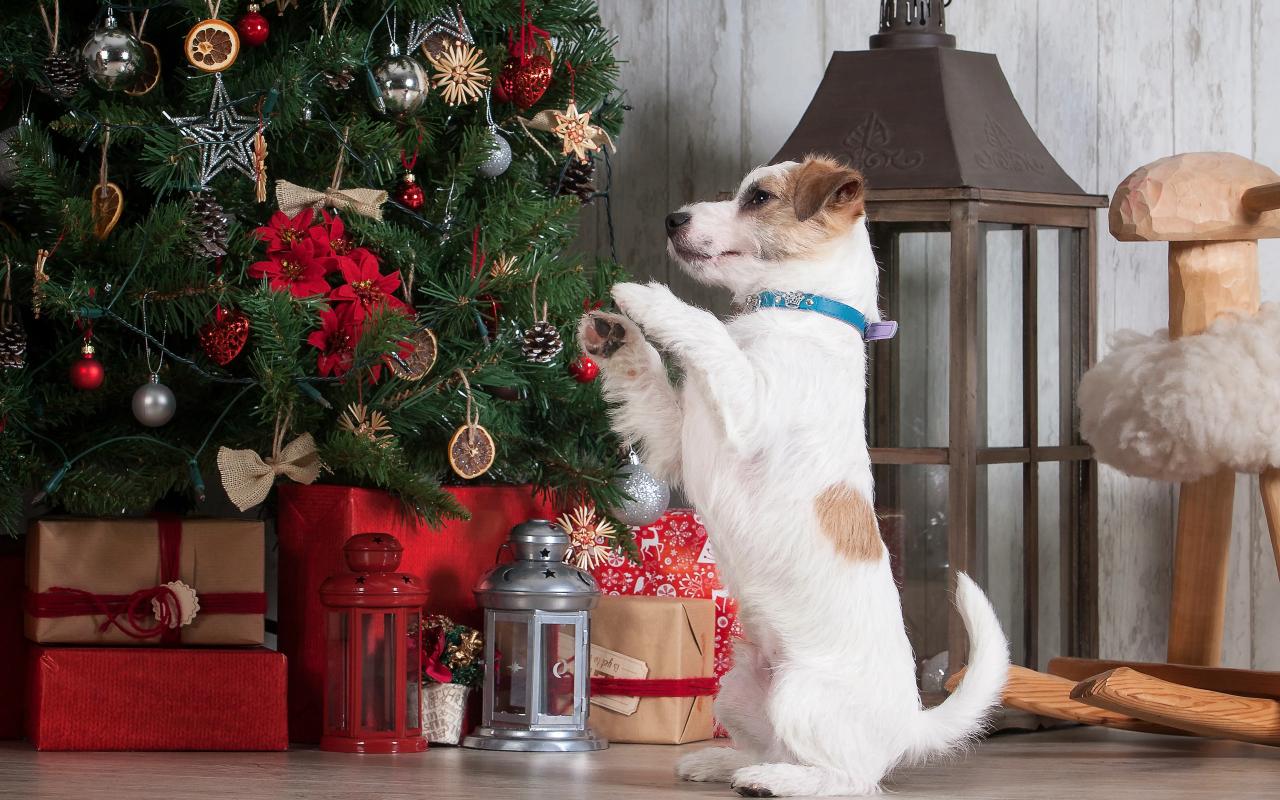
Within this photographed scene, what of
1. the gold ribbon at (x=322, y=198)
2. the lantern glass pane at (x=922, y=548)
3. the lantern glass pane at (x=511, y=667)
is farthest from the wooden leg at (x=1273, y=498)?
the gold ribbon at (x=322, y=198)

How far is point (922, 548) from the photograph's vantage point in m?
2.20

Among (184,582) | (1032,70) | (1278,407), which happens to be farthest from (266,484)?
(1032,70)

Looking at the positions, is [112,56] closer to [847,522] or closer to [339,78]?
[339,78]

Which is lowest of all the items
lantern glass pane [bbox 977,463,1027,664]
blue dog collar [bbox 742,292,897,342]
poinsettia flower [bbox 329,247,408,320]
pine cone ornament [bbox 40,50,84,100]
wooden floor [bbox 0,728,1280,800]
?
wooden floor [bbox 0,728,1280,800]

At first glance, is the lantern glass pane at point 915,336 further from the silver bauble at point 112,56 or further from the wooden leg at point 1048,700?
the silver bauble at point 112,56

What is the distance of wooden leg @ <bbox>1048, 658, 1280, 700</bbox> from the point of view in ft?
6.64

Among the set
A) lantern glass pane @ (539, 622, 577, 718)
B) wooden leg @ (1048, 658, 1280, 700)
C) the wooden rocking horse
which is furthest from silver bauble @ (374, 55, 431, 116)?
wooden leg @ (1048, 658, 1280, 700)

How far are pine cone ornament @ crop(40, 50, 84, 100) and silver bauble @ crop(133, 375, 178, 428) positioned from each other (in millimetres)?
377

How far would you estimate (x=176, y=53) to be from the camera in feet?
6.68

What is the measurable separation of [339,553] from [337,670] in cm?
15

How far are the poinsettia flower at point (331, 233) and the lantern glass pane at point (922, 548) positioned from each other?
0.85 m

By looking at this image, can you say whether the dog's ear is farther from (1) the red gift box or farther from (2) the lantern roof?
(1) the red gift box

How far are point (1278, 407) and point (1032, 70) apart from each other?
867 mm

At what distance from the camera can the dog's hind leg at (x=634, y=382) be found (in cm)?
171
